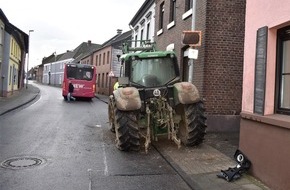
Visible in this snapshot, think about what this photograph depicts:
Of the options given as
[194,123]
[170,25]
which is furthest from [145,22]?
[194,123]

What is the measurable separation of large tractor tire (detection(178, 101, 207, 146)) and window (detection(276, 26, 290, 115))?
3305 millimetres

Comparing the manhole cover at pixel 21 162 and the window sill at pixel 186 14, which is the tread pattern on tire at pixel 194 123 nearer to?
the manhole cover at pixel 21 162

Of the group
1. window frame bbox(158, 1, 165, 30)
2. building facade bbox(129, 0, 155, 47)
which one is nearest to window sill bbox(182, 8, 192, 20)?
window frame bbox(158, 1, 165, 30)

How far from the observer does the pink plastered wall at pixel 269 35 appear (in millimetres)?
6473

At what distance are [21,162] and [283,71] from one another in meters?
5.47

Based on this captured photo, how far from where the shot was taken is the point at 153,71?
11266 millimetres

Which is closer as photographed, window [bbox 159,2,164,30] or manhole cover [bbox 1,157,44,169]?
manhole cover [bbox 1,157,44,169]

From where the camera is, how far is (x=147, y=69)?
1131 cm

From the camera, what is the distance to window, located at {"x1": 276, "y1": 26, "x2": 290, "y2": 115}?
6523 millimetres

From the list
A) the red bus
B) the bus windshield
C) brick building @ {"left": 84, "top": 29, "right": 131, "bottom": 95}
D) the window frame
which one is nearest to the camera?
the window frame

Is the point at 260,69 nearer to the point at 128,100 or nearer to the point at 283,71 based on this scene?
the point at 283,71

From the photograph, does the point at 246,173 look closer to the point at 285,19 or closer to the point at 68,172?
the point at 285,19

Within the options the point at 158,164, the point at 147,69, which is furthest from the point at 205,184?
the point at 147,69

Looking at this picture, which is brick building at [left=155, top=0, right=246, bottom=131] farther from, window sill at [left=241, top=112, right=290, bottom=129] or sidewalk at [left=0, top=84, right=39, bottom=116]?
sidewalk at [left=0, top=84, right=39, bottom=116]
